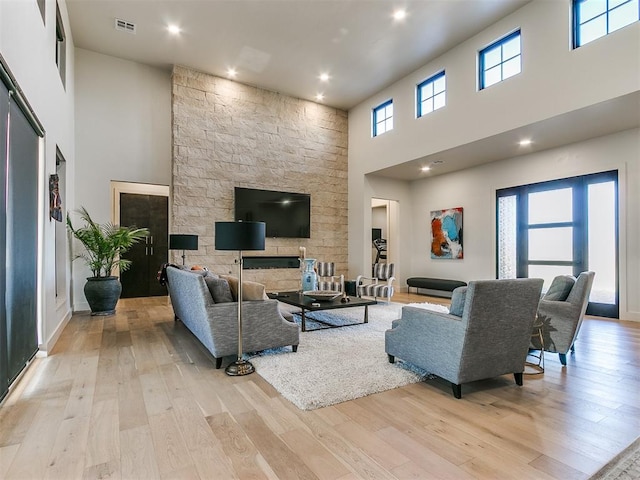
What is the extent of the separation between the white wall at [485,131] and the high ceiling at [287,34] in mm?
596

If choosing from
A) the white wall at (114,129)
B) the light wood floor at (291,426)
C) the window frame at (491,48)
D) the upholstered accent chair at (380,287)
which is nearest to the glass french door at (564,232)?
the window frame at (491,48)

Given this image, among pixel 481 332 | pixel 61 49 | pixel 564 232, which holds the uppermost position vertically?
pixel 61 49

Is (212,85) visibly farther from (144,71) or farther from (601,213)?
(601,213)

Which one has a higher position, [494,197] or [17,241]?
[494,197]

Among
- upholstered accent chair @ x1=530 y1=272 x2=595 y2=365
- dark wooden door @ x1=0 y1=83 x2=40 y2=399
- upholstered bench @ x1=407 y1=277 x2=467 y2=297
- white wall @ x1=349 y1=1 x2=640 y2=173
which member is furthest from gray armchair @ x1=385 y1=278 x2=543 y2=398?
upholstered bench @ x1=407 y1=277 x2=467 y2=297

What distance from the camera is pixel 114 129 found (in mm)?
6488

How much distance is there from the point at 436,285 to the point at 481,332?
5.48 metres

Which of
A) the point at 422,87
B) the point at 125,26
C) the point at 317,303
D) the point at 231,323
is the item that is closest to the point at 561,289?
the point at 317,303

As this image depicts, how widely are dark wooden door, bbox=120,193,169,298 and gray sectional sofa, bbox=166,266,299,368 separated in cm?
481

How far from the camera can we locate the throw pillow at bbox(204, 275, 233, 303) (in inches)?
129

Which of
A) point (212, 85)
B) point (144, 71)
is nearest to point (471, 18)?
point (212, 85)

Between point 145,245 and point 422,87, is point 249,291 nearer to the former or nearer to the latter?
point 145,245

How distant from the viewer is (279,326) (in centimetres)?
342

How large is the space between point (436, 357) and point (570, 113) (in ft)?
13.8
